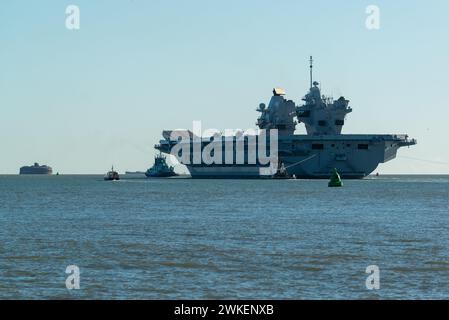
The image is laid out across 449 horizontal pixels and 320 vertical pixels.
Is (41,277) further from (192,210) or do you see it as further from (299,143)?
(299,143)

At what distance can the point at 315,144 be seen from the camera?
17588cm

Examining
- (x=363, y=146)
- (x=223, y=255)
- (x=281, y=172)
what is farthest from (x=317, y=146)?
(x=223, y=255)

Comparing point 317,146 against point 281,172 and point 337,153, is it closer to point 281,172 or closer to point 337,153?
point 337,153

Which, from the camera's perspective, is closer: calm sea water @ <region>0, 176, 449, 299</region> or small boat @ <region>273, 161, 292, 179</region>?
calm sea water @ <region>0, 176, 449, 299</region>

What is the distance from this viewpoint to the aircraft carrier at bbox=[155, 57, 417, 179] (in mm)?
173875

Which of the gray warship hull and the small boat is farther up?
the gray warship hull

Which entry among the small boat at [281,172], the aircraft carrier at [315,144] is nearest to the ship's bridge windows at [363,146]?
the aircraft carrier at [315,144]

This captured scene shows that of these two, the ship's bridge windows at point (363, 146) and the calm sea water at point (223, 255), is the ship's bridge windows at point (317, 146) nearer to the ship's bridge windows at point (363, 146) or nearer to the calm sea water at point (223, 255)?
the ship's bridge windows at point (363, 146)

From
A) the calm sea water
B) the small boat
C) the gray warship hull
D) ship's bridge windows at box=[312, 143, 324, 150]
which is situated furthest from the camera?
the small boat

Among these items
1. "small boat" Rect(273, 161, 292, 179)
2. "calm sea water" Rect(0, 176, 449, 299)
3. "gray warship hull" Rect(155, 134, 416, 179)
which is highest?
"gray warship hull" Rect(155, 134, 416, 179)

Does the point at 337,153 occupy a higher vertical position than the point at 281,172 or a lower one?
higher

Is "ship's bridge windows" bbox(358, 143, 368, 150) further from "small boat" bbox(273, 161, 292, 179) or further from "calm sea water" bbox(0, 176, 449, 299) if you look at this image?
"calm sea water" bbox(0, 176, 449, 299)

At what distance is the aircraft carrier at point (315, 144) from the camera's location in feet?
570

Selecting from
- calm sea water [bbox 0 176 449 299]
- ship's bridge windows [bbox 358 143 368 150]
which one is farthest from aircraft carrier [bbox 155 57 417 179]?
calm sea water [bbox 0 176 449 299]
